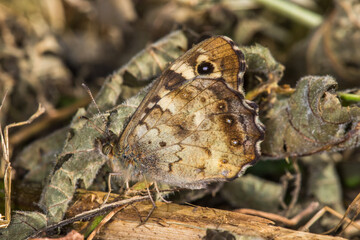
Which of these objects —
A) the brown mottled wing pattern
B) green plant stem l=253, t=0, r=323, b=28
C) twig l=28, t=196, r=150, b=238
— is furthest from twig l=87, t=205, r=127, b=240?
green plant stem l=253, t=0, r=323, b=28

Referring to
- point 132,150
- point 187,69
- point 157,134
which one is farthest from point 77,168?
point 187,69

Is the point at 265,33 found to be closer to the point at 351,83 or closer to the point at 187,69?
the point at 351,83

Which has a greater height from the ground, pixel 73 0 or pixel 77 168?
pixel 73 0

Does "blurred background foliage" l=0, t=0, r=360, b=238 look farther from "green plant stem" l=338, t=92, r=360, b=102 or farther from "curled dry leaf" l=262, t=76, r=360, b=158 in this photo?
"green plant stem" l=338, t=92, r=360, b=102

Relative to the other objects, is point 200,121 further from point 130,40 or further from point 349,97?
point 130,40

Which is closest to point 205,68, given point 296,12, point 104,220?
point 104,220

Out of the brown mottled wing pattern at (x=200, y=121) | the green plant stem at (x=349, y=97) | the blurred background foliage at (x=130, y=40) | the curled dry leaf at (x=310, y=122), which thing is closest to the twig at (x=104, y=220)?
the brown mottled wing pattern at (x=200, y=121)


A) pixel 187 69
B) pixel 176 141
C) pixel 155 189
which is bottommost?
pixel 155 189

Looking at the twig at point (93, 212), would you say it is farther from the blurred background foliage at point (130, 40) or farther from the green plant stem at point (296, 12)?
the green plant stem at point (296, 12)
